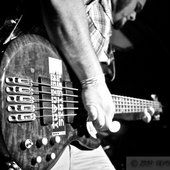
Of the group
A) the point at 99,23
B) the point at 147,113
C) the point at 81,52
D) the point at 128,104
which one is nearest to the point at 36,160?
the point at 81,52

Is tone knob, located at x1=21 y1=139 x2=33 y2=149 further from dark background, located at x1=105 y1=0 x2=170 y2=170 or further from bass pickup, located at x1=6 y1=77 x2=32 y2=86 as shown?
dark background, located at x1=105 y1=0 x2=170 y2=170

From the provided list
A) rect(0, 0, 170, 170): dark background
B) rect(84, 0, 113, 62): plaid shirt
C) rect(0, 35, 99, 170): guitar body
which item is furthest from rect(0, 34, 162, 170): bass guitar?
rect(0, 0, 170, 170): dark background

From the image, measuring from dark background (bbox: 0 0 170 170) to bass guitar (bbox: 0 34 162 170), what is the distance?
102 cm

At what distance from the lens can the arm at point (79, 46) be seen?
0.83m

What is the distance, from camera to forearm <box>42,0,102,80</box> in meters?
0.83

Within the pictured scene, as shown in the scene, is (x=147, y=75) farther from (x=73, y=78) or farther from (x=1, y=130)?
(x=1, y=130)

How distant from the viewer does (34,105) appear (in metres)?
0.80

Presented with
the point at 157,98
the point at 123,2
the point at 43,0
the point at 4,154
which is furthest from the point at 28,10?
the point at 157,98

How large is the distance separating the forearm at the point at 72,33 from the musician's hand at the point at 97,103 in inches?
1.8

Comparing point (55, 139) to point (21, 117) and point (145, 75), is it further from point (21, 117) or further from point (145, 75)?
point (145, 75)

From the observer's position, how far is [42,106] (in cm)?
83

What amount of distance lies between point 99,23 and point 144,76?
99 centimetres

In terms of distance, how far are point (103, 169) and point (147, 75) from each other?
3.41 ft

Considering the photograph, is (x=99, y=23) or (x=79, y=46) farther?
(x=99, y=23)
